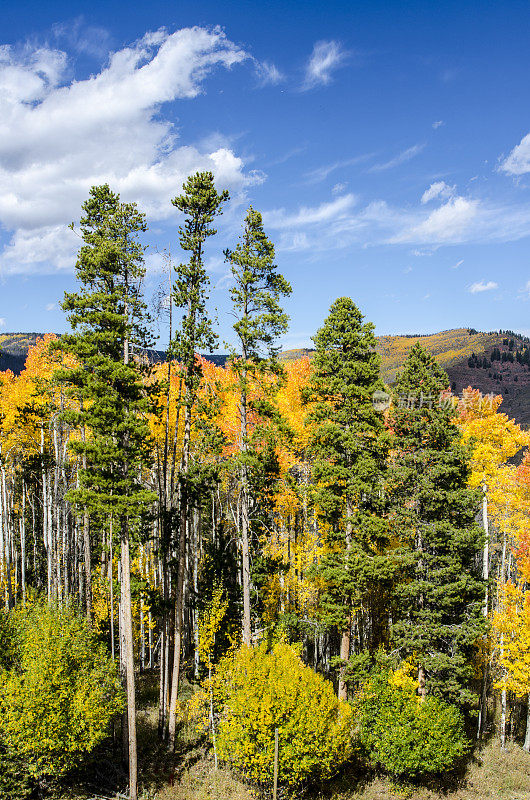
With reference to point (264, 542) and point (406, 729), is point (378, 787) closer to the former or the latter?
point (406, 729)

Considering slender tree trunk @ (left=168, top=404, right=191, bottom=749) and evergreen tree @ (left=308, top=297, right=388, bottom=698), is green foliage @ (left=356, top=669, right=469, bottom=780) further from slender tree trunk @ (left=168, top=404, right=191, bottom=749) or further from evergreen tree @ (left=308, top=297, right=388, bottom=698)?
slender tree trunk @ (left=168, top=404, right=191, bottom=749)

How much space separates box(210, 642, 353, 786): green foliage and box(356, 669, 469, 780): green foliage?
1625mm

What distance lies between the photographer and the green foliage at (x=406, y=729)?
15.4 metres

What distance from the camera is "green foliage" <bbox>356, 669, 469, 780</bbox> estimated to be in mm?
15414

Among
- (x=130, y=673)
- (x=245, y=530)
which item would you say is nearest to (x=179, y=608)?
(x=130, y=673)

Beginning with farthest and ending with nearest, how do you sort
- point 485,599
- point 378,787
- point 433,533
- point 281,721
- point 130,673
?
point 485,599
point 433,533
point 378,787
point 130,673
point 281,721

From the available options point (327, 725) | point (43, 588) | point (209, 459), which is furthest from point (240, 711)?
point (43, 588)

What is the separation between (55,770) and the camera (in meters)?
13.6

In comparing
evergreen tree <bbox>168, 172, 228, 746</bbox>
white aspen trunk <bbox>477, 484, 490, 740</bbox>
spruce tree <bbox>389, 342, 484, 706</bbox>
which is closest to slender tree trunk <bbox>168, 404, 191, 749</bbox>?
evergreen tree <bbox>168, 172, 228, 746</bbox>

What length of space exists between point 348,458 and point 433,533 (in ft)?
12.6

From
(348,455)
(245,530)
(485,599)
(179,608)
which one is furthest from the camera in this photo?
(485,599)

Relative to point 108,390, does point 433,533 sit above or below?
below

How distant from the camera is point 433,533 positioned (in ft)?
55.2

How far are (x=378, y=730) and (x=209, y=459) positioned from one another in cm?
1084
